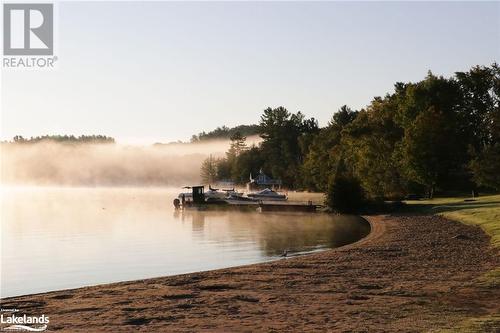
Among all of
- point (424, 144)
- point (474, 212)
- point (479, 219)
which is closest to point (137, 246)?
point (479, 219)

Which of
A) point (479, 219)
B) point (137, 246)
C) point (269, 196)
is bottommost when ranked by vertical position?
point (137, 246)

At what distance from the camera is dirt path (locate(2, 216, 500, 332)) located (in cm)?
1739

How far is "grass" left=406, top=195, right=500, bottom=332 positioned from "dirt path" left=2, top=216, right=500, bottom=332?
0.65m

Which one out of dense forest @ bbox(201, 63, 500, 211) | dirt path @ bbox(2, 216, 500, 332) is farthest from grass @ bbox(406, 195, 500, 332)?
dense forest @ bbox(201, 63, 500, 211)

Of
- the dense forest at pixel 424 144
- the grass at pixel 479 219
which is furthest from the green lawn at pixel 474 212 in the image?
the dense forest at pixel 424 144

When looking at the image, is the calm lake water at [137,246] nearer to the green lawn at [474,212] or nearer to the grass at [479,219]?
the green lawn at [474,212]

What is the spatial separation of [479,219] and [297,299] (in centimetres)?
3519

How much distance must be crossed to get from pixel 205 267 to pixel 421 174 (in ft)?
201

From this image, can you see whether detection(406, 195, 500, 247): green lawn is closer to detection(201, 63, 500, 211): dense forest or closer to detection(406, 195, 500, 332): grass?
detection(406, 195, 500, 332): grass

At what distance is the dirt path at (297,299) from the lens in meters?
17.4

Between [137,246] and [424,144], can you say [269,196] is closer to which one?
[424,144]

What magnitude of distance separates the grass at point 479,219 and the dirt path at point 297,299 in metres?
0.65

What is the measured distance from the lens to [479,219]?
51.3 meters

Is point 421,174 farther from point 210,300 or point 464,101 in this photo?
point 210,300
